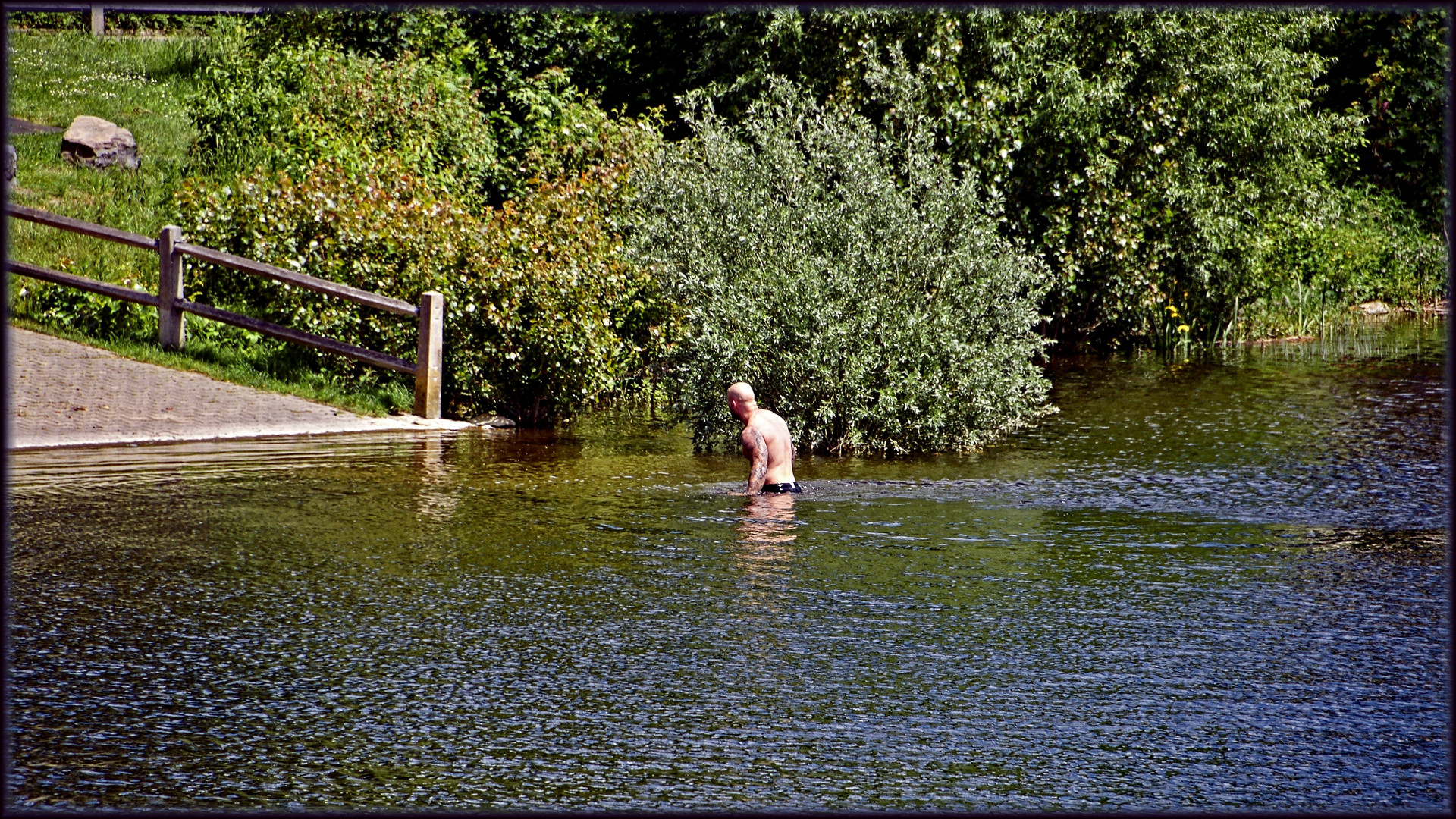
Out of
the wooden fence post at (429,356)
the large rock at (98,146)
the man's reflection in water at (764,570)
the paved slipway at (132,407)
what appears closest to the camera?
the man's reflection in water at (764,570)

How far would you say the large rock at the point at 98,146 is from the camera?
27.0 metres

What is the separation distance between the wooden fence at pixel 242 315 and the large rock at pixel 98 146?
27.4 feet

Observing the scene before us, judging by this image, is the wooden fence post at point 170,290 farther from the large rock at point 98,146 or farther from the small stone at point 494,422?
the large rock at point 98,146

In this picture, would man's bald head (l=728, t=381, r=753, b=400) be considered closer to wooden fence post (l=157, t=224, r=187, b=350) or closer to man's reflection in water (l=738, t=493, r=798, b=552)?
man's reflection in water (l=738, t=493, r=798, b=552)

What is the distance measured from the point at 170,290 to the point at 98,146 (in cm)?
1044

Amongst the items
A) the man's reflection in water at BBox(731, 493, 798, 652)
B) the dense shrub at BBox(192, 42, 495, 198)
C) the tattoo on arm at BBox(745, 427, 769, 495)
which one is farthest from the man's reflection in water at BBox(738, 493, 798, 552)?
the dense shrub at BBox(192, 42, 495, 198)

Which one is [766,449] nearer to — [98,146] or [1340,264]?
[98,146]

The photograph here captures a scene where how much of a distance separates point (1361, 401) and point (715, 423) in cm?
904

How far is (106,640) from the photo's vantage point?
27.2 ft

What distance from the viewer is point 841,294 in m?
16.8

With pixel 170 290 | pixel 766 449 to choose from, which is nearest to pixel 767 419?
pixel 766 449

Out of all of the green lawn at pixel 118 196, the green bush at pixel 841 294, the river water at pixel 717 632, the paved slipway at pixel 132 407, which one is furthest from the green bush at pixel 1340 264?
the paved slipway at pixel 132 407

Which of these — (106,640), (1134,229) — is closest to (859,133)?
(1134,229)

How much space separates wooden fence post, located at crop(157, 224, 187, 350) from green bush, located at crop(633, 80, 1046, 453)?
5.59 meters
